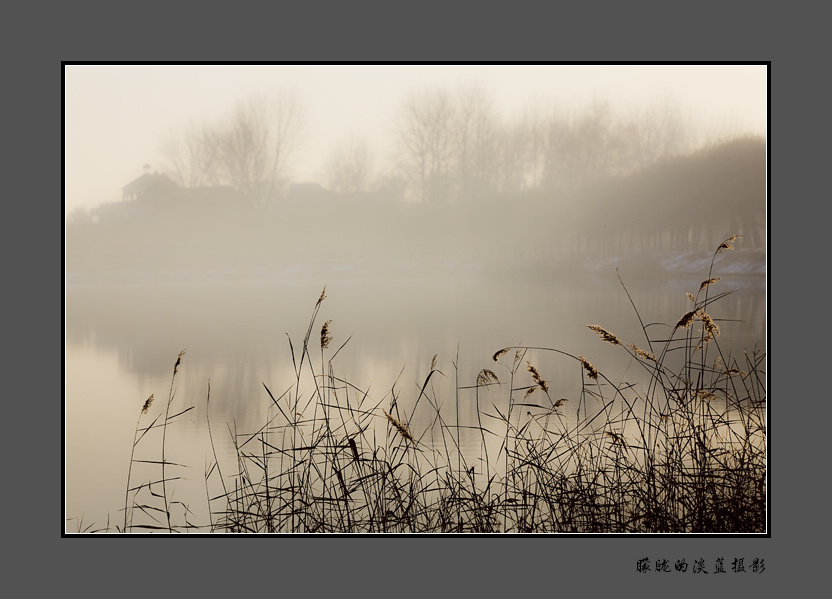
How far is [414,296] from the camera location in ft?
14.5

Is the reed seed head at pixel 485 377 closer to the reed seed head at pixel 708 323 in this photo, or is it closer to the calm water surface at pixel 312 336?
the calm water surface at pixel 312 336

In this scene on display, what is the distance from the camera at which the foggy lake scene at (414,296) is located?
394cm

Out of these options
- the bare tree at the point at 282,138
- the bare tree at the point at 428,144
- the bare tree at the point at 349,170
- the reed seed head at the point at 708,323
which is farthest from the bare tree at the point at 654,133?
the bare tree at the point at 282,138

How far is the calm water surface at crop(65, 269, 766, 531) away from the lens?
4.18m

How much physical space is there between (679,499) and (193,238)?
8.06 ft

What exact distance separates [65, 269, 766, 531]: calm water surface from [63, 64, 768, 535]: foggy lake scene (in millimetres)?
11

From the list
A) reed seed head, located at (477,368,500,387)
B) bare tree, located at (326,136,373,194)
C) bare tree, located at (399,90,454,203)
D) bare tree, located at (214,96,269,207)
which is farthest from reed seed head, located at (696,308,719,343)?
bare tree, located at (214,96,269,207)

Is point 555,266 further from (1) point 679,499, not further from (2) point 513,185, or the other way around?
(1) point 679,499

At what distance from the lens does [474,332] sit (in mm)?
4387

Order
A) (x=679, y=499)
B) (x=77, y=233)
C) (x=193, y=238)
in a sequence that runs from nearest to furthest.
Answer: (x=679, y=499) → (x=77, y=233) → (x=193, y=238)

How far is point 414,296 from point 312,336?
0.51 meters

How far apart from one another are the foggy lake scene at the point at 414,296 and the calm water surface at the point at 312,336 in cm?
1

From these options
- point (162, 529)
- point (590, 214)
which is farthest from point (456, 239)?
point (162, 529)

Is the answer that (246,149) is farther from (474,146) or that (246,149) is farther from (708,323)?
(708,323)
